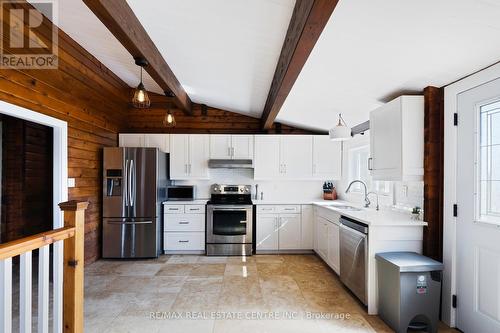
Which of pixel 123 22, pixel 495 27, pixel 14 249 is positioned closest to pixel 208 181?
pixel 123 22

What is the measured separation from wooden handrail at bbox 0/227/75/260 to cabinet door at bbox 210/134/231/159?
3.09m

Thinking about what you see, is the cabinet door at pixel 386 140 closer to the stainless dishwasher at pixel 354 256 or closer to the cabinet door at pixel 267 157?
the stainless dishwasher at pixel 354 256

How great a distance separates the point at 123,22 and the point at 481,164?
119 inches

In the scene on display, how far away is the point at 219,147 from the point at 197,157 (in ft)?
1.44

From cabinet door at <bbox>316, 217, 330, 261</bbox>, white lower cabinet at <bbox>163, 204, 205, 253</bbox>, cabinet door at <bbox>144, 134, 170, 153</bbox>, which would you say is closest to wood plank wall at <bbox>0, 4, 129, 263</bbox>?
cabinet door at <bbox>144, 134, 170, 153</bbox>

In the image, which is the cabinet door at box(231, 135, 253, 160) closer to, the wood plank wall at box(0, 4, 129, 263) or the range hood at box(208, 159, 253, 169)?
the range hood at box(208, 159, 253, 169)

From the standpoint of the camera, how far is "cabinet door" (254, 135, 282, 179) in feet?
15.6

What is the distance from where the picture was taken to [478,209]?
2.08 metres

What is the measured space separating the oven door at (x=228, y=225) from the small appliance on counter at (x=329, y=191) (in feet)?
5.15

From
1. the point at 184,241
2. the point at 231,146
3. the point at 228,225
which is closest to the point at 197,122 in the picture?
the point at 231,146

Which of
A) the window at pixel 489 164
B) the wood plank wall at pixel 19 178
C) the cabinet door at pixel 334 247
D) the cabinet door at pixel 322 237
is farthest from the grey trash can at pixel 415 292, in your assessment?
the wood plank wall at pixel 19 178

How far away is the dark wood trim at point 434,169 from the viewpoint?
246cm

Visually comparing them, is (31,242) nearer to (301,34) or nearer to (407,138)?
(301,34)

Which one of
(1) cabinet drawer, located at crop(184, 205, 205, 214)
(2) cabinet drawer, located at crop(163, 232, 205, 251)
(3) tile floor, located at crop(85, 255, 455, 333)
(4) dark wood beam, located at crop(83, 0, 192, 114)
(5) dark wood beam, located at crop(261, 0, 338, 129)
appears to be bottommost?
Result: (3) tile floor, located at crop(85, 255, 455, 333)
